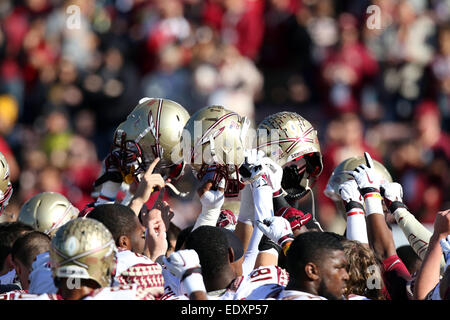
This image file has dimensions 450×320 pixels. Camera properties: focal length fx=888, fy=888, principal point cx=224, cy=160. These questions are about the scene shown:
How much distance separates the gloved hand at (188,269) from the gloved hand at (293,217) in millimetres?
1250

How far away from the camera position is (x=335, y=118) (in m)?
12.3

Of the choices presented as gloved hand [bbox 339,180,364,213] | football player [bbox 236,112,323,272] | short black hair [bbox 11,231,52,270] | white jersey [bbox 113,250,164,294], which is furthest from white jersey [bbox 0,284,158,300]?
gloved hand [bbox 339,180,364,213]

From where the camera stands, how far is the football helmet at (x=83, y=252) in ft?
14.5

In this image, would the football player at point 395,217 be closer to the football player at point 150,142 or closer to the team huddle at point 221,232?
the team huddle at point 221,232

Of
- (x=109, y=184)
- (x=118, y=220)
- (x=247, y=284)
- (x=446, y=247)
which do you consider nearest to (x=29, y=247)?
(x=118, y=220)

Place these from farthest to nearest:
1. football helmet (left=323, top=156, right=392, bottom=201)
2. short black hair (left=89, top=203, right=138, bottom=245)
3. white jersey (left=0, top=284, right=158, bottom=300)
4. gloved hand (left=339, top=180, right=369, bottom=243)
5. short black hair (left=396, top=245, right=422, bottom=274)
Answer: football helmet (left=323, top=156, right=392, bottom=201)
short black hair (left=396, top=245, right=422, bottom=274)
gloved hand (left=339, top=180, right=369, bottom=243)
short black hair (left=89, top=203, right=138, bottom=245)
white jersey (left=0, top=284, right=158, bottom=300)

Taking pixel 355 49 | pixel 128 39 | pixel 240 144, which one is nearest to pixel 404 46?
pixel 355 49

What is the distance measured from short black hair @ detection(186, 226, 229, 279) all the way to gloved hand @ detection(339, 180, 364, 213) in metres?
1.15

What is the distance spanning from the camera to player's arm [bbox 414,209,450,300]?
4938 millimetres

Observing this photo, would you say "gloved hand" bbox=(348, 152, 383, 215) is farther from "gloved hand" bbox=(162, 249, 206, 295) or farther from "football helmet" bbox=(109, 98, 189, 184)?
"gloved hand" bbox=(162, 249, 206, 295)

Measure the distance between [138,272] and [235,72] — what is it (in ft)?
26.0

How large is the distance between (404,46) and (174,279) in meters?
8.77

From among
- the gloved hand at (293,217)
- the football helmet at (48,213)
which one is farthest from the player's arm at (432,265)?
the football helmet at (48,213)
